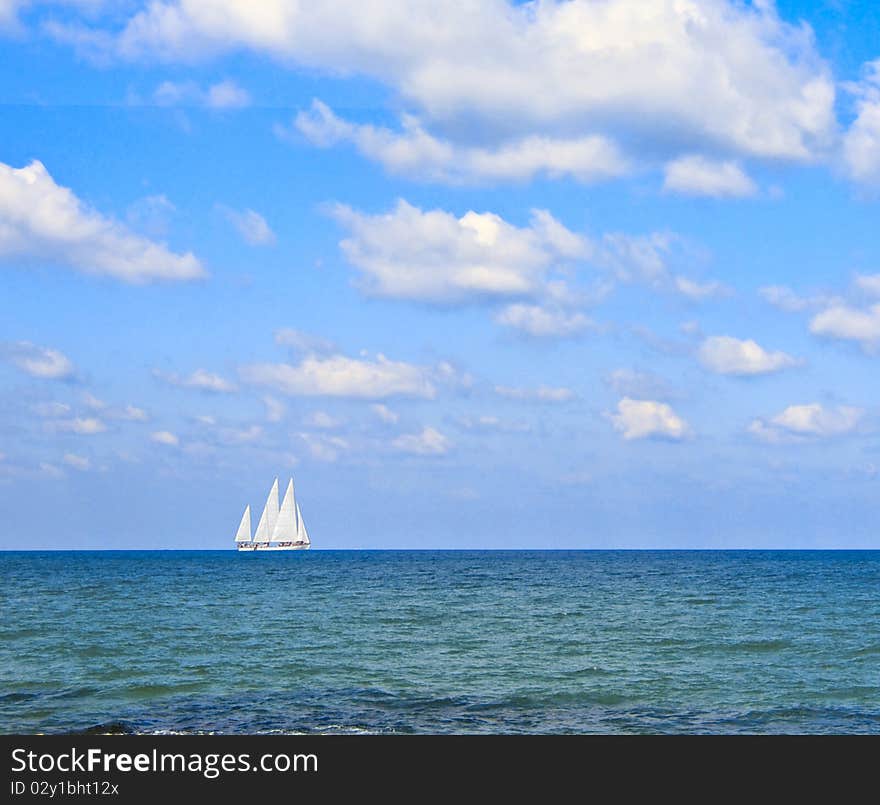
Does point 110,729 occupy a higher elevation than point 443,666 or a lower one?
higher

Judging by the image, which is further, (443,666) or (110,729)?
(443,666)

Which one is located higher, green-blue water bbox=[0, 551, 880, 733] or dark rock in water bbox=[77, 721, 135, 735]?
dark rock in water bbox=[77, 721, 135, 735]

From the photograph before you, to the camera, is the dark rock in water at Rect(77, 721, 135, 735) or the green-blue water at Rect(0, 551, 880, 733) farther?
the green-blue water at Rect(0, 551, 880, 733)

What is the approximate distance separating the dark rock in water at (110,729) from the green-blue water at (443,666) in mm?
202

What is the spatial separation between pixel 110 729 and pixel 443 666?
593 inches

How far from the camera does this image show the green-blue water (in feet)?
87.0

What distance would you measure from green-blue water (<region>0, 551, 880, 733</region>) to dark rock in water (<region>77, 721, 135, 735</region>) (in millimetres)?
202

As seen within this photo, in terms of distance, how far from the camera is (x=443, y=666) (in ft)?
119

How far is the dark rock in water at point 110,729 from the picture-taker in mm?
23636

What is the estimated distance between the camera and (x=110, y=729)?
24.1 metres
